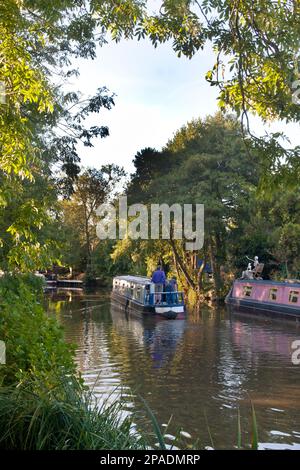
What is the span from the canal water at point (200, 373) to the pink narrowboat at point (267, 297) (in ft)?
3.24

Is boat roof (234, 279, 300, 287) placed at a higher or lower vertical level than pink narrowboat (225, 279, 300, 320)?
higher

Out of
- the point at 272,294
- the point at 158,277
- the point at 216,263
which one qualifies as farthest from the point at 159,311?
the point at 216,263

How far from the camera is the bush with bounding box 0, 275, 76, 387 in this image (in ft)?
21.3

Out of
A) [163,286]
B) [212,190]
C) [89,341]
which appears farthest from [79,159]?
[212,190]

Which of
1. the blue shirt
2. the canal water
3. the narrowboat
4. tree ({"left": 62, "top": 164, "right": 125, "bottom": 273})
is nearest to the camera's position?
the canal water

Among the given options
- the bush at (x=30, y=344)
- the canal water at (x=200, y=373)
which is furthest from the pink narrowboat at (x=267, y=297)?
the bush at (x=30, y=344)

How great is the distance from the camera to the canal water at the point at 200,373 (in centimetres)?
959

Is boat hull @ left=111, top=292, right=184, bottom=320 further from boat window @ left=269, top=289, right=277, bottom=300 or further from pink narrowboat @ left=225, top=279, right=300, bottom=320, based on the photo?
boat window @ left=269, top=289, right=277, bottom=300

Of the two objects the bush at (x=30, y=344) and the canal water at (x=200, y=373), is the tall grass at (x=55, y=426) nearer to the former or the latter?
the canal water at (x=200, y=373)

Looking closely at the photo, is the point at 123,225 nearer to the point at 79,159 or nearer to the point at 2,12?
the point at 79,159

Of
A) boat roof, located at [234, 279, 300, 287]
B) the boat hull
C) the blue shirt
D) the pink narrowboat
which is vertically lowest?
the boat hull

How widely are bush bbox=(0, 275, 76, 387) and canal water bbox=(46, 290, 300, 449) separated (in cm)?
52

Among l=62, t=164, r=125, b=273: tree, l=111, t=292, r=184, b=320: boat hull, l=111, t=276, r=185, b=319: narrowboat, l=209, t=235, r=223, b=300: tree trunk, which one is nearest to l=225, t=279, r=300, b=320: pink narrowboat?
l=209, t=235, r=223, b=300: tree trunk

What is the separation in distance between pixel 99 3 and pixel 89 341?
1372 cm
